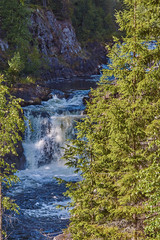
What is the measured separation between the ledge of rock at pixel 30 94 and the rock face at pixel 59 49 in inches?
506

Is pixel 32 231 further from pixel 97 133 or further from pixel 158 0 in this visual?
pixel 158 0

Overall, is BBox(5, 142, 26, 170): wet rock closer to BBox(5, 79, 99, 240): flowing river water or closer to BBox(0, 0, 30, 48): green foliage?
BBox(5, 79, 99, 240): flowing river water

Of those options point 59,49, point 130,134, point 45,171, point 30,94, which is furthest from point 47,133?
point 59,49

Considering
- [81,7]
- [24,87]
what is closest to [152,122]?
[24,87]

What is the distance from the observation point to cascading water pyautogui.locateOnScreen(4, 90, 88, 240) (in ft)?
50.0

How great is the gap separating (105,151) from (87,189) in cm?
139

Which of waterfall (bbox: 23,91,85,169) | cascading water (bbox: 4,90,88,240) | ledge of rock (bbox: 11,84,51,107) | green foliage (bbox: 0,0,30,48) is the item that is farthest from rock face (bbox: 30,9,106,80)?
waterfall (bbox: 23,91,85,169)

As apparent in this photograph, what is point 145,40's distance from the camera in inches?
312

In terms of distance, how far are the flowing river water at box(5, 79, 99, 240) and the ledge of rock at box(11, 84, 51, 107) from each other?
0.81m

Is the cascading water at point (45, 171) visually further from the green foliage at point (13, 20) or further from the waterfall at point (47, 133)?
the green foliage at point (13, 20)

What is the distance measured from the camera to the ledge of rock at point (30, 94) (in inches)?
1198

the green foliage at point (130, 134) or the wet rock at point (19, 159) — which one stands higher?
the green foliage at point (130, 134)

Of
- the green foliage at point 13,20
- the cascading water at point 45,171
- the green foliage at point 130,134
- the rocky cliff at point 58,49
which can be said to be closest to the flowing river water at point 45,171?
the cascading water at point 45,171

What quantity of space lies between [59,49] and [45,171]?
38.1m
